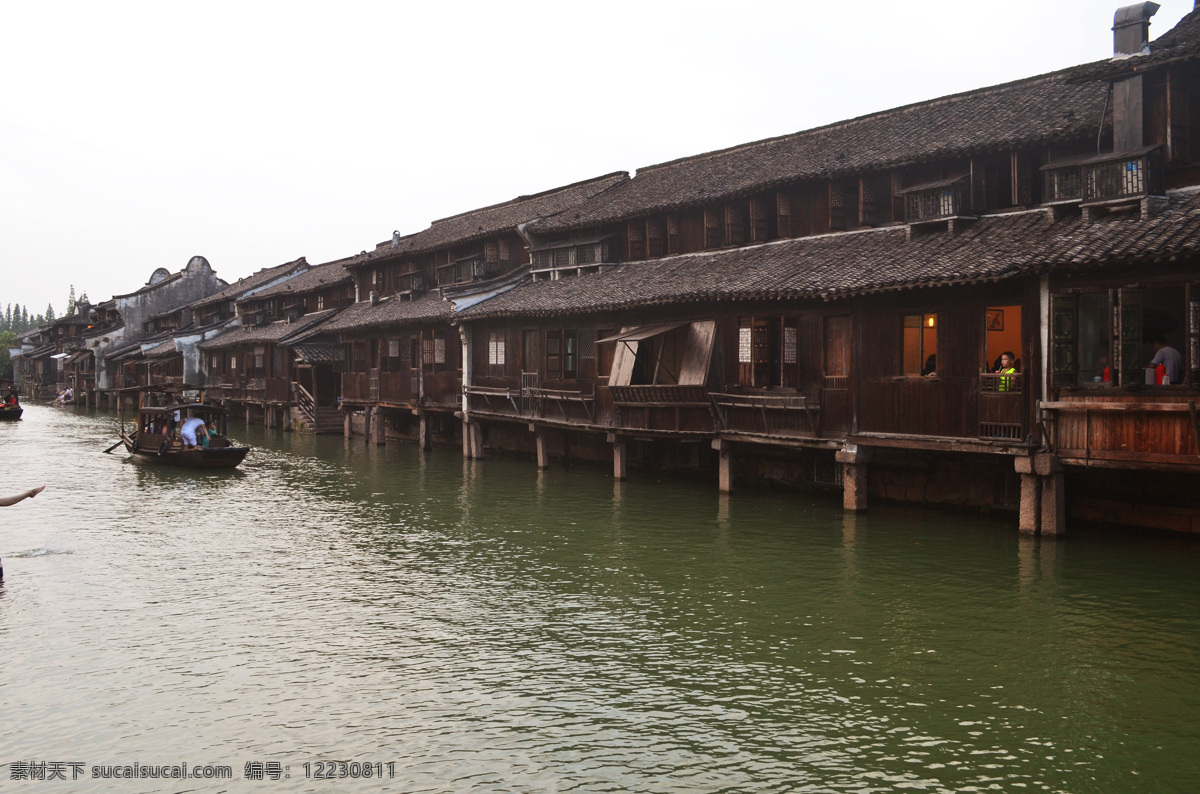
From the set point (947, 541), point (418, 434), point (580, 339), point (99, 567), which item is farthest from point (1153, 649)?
point (418, 434)

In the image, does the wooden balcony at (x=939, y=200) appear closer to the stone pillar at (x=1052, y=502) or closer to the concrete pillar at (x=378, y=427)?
the stone pillar at (x=1052, y=502)

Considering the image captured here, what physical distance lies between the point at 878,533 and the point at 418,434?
2483 centimetres

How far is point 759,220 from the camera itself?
76.9 ft

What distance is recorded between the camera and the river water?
7.88 meters

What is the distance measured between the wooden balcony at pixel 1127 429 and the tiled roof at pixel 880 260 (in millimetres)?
2102

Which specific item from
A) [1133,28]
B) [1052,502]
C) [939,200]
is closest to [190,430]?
[939,200]

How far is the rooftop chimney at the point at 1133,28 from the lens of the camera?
15.6 m

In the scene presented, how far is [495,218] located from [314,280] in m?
19.0

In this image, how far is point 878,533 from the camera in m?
17.0

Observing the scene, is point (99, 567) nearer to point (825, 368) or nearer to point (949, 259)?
point (825, 368)

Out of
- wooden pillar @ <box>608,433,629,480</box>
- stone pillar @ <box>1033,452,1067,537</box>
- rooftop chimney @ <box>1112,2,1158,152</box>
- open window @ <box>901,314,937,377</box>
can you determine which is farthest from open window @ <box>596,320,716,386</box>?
rooftop chimney @ <box>1112,2,1158,152</box>

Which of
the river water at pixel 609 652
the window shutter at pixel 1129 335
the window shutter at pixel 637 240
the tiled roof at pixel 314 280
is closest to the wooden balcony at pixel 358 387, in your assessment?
the tiled roof at pixel 314 280

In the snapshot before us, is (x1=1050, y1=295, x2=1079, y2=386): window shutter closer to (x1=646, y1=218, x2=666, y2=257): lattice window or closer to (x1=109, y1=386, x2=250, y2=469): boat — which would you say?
(x1=646, y1=218, x2=666, y2=257): lattice window

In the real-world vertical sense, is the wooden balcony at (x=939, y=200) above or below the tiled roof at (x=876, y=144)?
below
